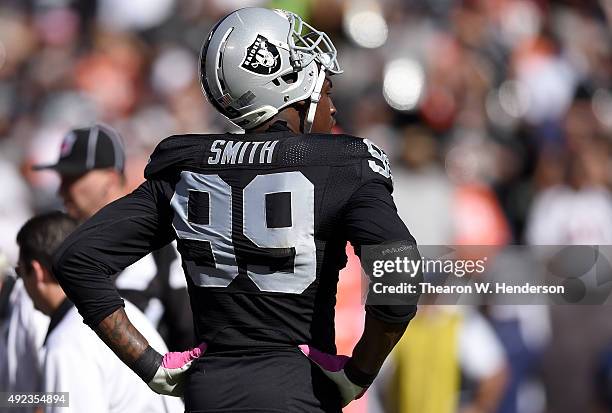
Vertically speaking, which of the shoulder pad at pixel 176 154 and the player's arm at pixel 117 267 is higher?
the shoulder pad at pixel 176 154

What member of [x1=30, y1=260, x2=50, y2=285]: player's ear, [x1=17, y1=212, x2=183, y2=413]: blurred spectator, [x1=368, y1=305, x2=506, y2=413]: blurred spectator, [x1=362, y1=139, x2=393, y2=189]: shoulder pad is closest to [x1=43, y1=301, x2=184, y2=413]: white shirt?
[x1=17, y1=212, x2=183, y2=413]: blurred spectator

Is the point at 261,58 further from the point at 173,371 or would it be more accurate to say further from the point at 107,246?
the point at 173,371

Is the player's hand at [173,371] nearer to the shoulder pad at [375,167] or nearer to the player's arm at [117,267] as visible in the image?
the player's arm at [117,267]

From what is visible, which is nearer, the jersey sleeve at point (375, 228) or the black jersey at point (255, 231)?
the jersey sleeve at point (375, 228)

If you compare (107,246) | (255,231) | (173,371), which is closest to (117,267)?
(107,246)

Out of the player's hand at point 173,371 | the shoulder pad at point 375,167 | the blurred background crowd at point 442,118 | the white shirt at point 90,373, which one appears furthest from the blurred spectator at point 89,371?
the blurred background crowd at point 442,118

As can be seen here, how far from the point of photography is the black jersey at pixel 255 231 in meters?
2.79

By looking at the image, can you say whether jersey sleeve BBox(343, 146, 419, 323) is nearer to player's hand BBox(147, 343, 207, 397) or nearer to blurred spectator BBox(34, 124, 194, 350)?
player's hand BBox(147, 343, 207, 397)

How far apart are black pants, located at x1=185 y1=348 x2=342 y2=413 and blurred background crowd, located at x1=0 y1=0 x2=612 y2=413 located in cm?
353

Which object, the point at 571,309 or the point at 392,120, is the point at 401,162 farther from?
the point at 571,309

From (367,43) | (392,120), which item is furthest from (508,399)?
(367,43)

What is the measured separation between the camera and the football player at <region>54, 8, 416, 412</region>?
9.16 feet

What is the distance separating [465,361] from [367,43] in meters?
3.04

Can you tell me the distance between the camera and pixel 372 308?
8.91 ft
